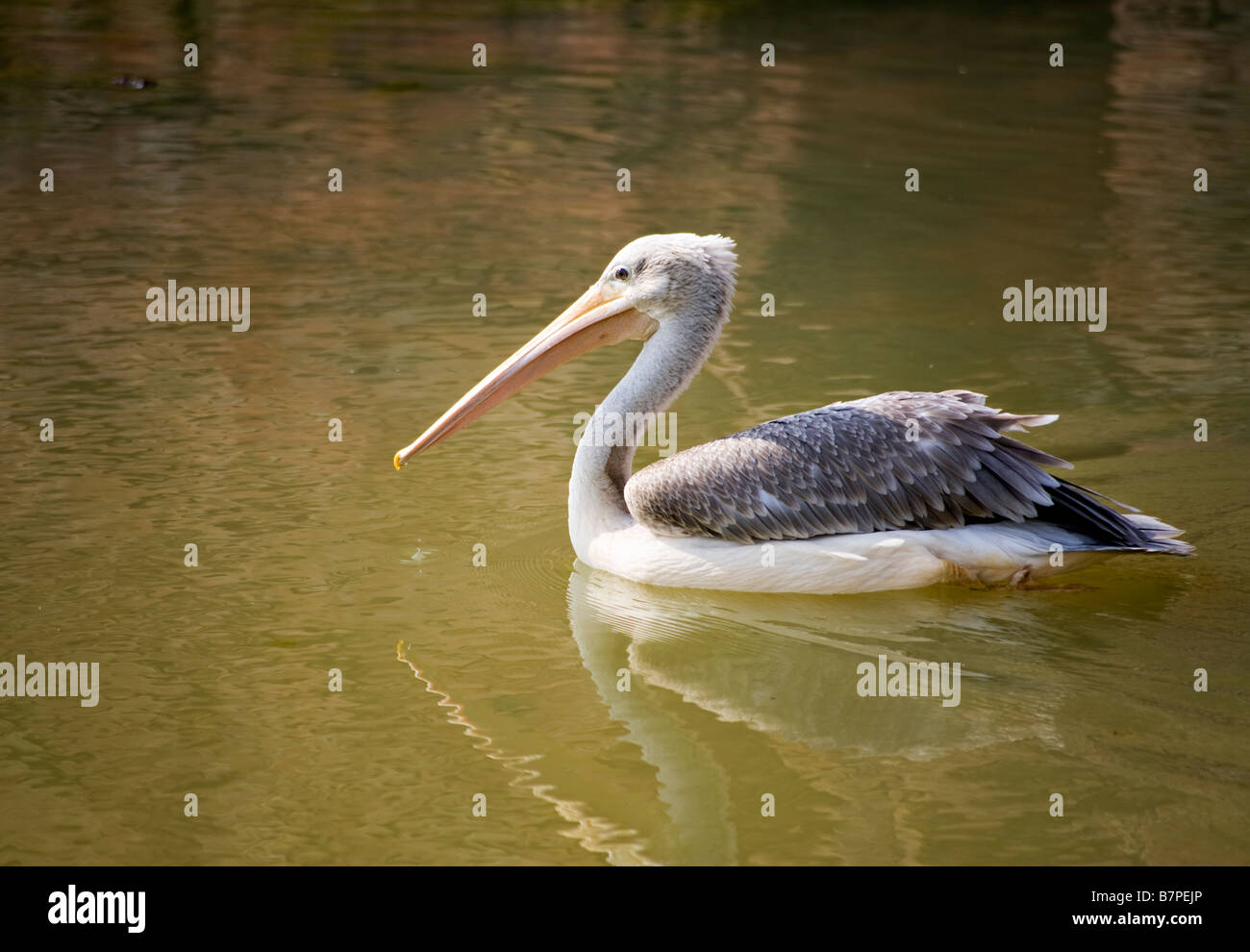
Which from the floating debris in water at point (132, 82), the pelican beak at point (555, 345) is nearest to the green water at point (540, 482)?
the floating debris in water at point (132, 82)

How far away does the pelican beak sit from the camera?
563 centimetres

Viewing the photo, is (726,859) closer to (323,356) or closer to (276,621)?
(276,621)

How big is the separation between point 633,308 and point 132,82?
9782mm

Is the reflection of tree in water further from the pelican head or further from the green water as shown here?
the pelican head

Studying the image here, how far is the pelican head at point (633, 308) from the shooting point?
218 inches

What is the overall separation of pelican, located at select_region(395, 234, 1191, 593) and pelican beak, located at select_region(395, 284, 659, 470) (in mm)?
291

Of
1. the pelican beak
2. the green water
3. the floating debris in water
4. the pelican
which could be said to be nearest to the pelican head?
the pelican beak

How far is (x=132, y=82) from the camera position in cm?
1391

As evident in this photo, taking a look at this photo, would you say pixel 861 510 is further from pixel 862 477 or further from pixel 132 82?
pixel 132 82

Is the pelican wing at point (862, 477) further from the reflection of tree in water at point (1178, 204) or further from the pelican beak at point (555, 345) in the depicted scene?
the reflection of tree in water at point (1178, 204)

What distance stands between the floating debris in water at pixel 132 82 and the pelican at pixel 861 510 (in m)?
9.68

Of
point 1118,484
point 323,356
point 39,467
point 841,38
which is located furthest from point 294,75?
point 1118,484

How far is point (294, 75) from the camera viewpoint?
15.1 meters

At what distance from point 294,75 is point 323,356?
839 centimetres
